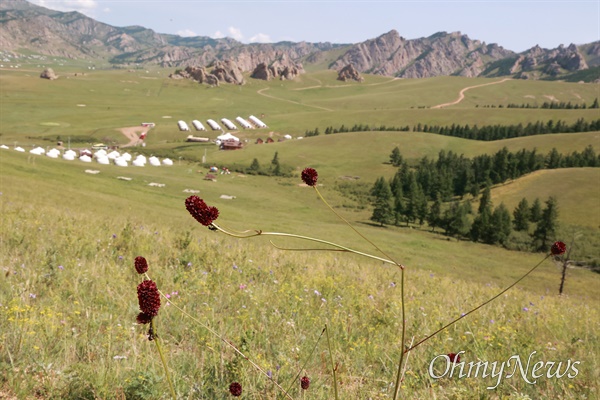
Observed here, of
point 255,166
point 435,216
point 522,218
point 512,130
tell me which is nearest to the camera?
point 522,218

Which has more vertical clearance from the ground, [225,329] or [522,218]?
[225,329]

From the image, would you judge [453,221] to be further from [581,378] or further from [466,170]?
[581,378]

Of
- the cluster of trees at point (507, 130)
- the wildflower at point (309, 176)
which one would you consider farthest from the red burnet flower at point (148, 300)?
the cluster of trees at point (507, 130)

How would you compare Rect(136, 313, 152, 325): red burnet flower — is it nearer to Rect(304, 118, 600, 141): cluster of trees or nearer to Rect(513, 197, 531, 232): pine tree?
Rect(513, 197, 531, 232): pine tree

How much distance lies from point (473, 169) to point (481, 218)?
159 ft

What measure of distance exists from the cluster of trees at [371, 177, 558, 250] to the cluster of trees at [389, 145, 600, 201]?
57.6 feet

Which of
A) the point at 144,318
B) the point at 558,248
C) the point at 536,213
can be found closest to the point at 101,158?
the point at 536,213

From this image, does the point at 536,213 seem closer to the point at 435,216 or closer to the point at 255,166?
the point at 435,216

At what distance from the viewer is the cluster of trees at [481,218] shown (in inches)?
2899

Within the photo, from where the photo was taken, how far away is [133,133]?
174m

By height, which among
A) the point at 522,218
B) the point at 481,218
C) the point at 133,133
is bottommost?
the point at 522,218

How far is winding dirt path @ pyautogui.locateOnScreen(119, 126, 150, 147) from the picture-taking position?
160 meters

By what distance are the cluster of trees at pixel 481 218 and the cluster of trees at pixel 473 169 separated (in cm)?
1756

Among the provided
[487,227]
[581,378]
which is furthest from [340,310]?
[487,227]
